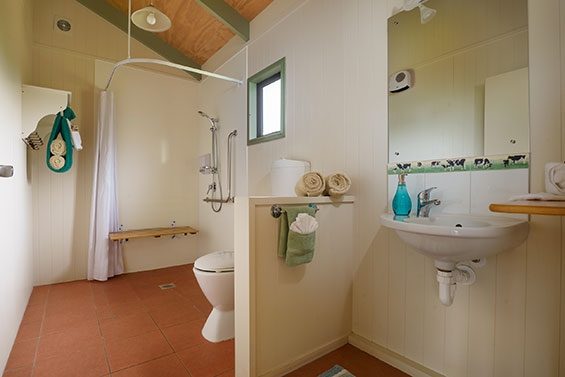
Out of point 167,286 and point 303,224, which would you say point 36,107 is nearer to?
point 167,286

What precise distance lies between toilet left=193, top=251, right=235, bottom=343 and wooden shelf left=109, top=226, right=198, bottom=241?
1.48 m

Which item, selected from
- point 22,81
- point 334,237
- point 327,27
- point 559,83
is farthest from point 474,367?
point 22,81

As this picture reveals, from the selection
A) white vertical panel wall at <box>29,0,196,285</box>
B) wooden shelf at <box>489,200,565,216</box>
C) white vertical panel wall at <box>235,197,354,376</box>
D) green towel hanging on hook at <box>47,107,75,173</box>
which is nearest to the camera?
wooden shelf at <box>489,200,565,216</box>

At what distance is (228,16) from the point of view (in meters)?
2.76

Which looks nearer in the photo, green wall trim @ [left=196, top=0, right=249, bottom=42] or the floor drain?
green wall trim @ [left=196, top=0, right=249, bottom=42]

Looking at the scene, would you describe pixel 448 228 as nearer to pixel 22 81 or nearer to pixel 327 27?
pixel 327 27

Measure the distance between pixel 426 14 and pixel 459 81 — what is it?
442 mm

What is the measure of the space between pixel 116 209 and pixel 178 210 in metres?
0.74

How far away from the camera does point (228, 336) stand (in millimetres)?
1917

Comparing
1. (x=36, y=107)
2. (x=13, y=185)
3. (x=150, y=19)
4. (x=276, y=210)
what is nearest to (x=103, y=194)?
(x=36, y=107)

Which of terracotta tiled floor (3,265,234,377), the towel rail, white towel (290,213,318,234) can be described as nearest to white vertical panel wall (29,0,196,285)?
terracotta tiled floor (3,265,234,377)

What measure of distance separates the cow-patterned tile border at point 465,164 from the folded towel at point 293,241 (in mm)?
615

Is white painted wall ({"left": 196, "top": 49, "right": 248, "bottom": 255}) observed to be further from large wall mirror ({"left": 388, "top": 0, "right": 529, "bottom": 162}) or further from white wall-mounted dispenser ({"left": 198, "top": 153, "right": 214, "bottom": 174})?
large wall mirror ({"left": 388, "top": 0, "right": 529, "bottom": 162})

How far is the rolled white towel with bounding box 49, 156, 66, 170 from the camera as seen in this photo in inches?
100
